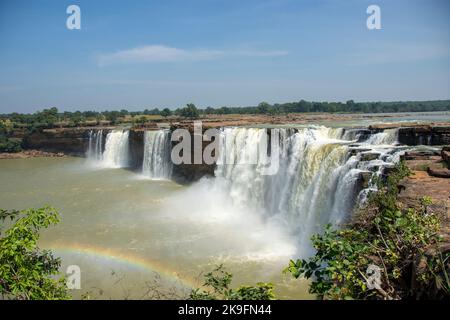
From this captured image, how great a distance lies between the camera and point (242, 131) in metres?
17.8

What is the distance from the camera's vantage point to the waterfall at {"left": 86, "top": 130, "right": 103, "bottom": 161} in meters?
30.7

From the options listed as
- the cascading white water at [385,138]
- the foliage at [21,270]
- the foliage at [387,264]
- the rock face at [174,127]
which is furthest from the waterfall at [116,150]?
the foliage at [387,264]

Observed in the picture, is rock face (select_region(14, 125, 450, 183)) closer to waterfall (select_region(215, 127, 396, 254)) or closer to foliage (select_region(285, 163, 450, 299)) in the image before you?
waterfall (select_region(215, 127, 396, 254))

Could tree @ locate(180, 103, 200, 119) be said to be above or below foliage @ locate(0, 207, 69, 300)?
above

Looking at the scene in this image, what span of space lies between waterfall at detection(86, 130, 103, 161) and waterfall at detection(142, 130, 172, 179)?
8241 mm

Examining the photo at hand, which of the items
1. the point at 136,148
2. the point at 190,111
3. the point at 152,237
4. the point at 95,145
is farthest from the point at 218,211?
the point at 190,111

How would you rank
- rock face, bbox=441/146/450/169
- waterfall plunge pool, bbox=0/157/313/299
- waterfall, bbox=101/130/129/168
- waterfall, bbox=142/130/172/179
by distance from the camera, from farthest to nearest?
waterfall, bbox=101/130/129/168, waterfall, bbox=142/130/172/179, waterfall plunge pool, bbox=0/157/313/299, rock face, bbox=441/146/450/169

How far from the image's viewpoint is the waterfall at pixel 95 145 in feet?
101

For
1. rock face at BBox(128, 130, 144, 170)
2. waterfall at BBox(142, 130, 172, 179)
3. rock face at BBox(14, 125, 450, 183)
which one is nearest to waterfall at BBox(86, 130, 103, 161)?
rock face at BBox(14, 125, 450, 183)

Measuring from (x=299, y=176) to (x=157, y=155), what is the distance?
1260cm

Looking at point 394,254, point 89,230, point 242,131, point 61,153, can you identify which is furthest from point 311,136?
point 61,153

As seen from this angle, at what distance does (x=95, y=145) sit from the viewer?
31609mm
